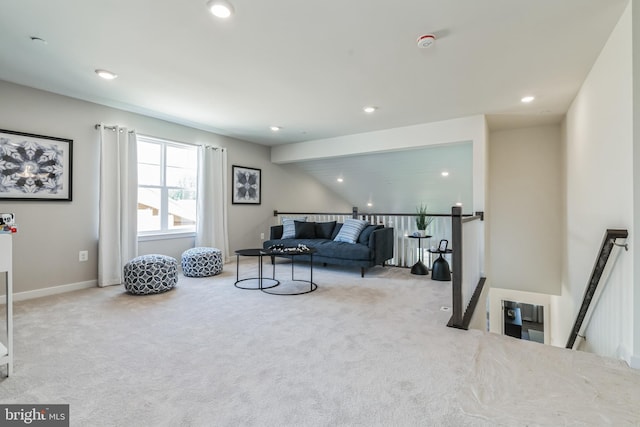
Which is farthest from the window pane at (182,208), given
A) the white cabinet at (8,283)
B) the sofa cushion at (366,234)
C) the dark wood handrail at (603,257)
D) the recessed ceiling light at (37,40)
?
the dark wood handrail at (603,257)

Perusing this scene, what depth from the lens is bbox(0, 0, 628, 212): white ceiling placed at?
212 cm

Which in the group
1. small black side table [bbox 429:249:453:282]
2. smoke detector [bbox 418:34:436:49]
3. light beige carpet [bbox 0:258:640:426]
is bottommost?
light beige carpet [bbox 0:258:640:426]

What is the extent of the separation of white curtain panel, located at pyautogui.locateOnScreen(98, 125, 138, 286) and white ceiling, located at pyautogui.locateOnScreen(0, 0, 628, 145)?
508 millimetres

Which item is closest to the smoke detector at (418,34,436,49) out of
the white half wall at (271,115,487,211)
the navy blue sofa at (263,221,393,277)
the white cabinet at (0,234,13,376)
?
the white half wall at (271,115,487,211)

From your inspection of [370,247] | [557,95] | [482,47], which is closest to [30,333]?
[370,247]

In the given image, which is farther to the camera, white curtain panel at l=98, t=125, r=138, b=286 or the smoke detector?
white curtain panel at l=98, t=125, r=138, b=286

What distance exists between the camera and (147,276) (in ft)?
11.9

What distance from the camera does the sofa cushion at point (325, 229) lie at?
18.8ft

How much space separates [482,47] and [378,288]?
2.79 meters

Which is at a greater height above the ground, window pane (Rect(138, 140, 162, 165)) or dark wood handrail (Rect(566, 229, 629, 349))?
window pane (Rect(138, 140, 162, 165))

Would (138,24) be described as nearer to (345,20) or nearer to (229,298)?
(345,20)

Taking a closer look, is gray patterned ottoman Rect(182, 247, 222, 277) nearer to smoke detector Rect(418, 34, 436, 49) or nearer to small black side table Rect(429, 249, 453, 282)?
small black side table Rect(429, 249, 453, 282)

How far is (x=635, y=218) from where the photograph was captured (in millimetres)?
2025

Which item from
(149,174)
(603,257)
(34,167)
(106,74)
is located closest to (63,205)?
(34,167)
